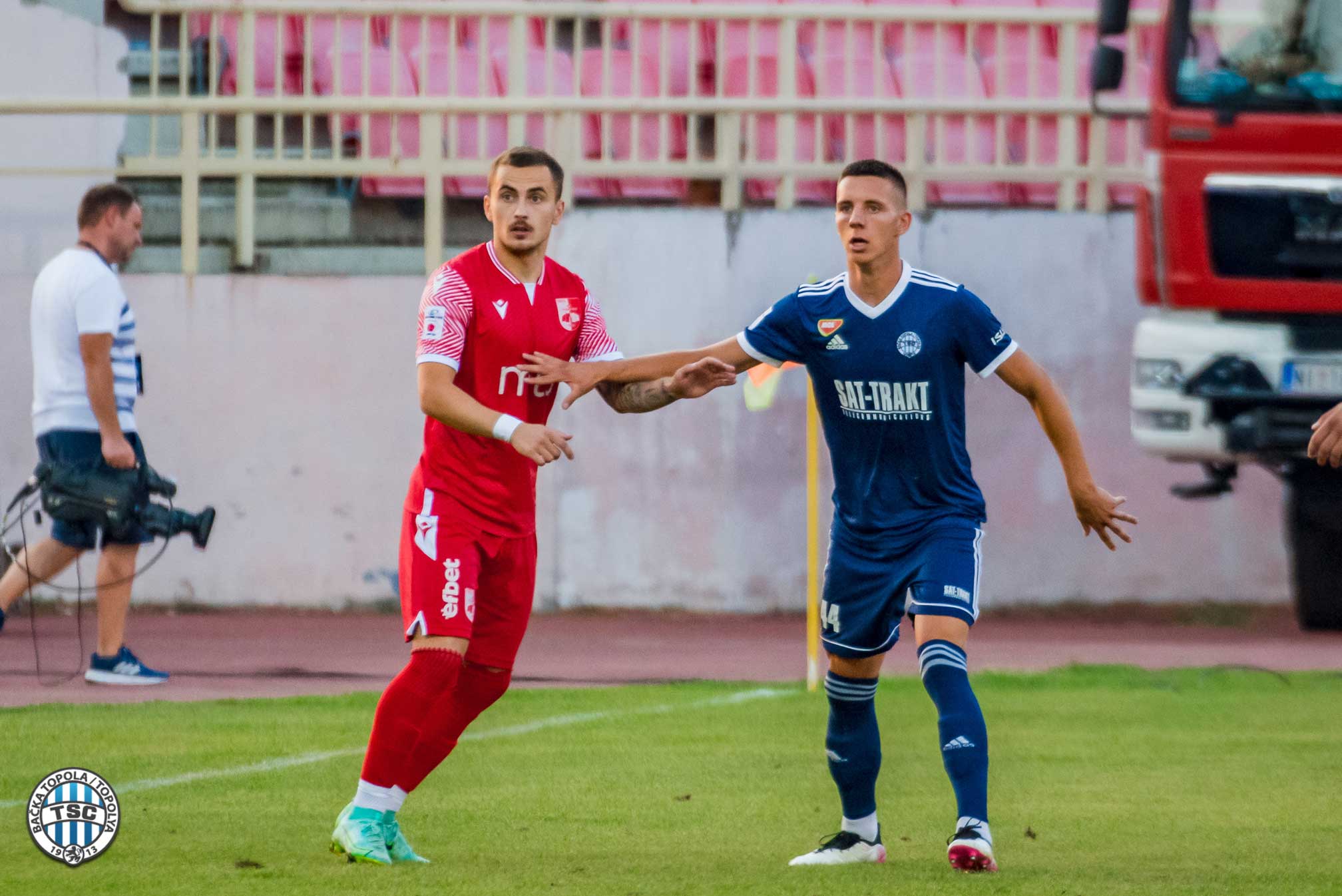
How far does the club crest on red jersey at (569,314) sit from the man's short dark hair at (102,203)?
4781 mm

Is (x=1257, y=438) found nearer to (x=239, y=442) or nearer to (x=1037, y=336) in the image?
(x=1037, y=336)

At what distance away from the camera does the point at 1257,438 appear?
38.2 ft

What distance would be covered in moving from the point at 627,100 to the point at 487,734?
23.2ft

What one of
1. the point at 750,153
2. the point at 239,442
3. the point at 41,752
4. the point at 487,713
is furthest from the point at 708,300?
the point at 41,752

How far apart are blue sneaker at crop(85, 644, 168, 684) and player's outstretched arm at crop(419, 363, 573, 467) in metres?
5.17

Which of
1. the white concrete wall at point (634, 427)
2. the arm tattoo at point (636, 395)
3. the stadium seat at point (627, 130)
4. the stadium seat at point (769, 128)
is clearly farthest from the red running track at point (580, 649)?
the arm tattoo at point (636, 395)

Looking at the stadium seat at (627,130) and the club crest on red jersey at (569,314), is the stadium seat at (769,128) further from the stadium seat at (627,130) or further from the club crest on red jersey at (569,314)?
the club crest on red jersey at (569,314)

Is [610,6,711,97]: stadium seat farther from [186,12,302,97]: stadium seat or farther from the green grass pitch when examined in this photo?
the green grass pitch

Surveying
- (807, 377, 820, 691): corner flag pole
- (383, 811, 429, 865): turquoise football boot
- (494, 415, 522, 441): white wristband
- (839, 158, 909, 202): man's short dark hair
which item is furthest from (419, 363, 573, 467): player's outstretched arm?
(807, 377, 820, 691): corner flag pole

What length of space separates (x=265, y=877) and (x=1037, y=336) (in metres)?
10.5

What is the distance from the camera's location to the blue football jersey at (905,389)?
6.15m

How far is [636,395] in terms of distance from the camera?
21.1ft

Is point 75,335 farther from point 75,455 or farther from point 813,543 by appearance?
point 813,543

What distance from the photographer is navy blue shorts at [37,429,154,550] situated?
34.2ft
